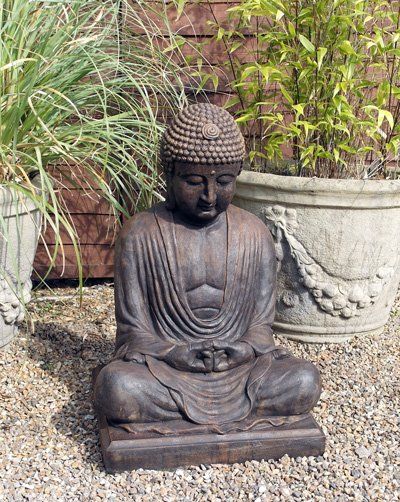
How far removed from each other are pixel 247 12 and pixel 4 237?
1.49m

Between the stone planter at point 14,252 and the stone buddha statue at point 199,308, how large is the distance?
0.60 metres

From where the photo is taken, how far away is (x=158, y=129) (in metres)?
3.67

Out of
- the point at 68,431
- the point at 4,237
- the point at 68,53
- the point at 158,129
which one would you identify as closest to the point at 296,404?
the point at 68,431

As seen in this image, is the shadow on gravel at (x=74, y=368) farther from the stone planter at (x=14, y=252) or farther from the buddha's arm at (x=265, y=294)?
the buddha's arm at (x=265, y=294)

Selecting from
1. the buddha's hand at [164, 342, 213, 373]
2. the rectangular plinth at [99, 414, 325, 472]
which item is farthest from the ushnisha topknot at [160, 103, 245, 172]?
the rectangular plinth at [99, 414, 325, 472]

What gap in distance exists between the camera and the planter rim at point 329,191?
346cm

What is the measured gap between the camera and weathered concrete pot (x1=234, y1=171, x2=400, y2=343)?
11.5 ft

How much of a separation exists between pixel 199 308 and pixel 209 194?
1.48 ft

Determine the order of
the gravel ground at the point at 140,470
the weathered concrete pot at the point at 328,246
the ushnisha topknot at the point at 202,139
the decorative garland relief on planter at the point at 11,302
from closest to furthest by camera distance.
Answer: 1. the gravel ground at the point at 140,470
2. the ushnisha topknot at the point at 202,139
3. the decorative garland relief on planter at the point at 11,302
4. the weathered concrete pot at the point at 328,246

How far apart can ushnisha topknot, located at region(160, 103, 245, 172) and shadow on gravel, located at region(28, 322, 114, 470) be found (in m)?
1.02

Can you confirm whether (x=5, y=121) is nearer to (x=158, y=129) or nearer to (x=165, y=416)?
(x=158, y=129)

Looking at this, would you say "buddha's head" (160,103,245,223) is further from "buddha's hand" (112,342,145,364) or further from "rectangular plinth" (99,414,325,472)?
"rectangular plinth" (99,414,325,472)

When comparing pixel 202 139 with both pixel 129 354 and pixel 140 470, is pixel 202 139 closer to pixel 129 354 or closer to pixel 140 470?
pixel 129 354

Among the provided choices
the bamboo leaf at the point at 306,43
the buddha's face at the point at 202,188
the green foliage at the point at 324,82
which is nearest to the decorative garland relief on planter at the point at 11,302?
the buddha's face at the point at 202,188
